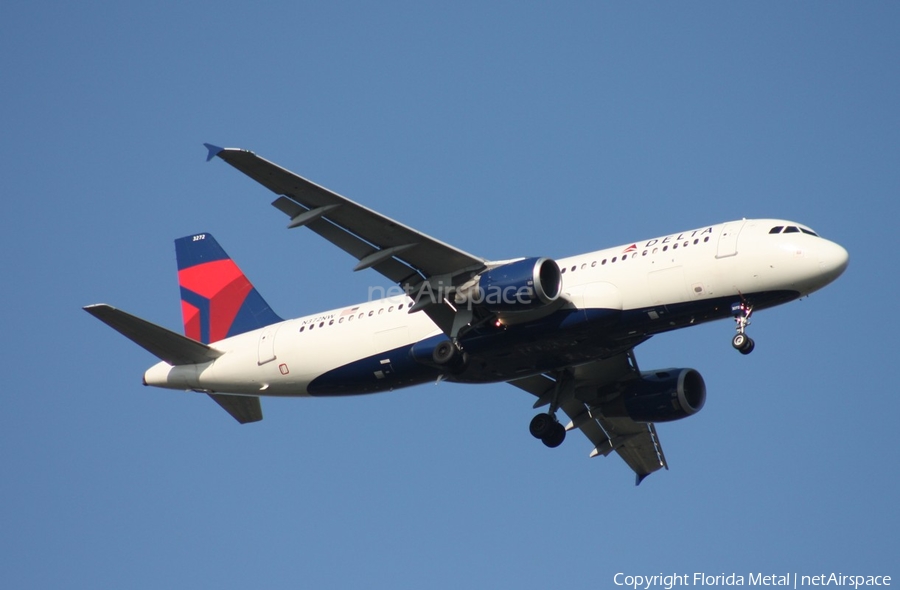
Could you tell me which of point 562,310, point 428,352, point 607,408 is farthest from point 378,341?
point 607,408

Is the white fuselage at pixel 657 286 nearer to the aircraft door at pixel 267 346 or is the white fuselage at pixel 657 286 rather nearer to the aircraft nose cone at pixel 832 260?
the aircraft nose cone at pixel 832 260

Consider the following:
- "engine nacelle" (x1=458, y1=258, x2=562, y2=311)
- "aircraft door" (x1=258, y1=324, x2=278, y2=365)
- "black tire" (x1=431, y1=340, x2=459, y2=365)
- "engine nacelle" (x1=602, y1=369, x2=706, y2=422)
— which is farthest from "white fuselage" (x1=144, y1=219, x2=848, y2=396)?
"engine nacelle" (x1=602, y1=369, x2=706, y2=422)

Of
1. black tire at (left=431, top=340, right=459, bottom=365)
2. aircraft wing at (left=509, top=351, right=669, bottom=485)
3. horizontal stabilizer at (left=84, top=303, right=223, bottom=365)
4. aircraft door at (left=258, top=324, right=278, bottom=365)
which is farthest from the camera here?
aircraft wing at (left=509, top=351, right=669, bottom=485)

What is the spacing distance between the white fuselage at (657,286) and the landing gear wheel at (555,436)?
143 inches

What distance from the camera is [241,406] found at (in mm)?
42812

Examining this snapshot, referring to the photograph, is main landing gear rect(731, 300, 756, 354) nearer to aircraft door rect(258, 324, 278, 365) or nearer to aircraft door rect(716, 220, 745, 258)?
aircraft door rect(716, 220, 745, 258)

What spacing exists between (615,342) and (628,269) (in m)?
2.36

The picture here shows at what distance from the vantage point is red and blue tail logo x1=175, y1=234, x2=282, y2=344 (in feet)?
143

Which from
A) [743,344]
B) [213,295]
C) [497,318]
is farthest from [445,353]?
[213,295]

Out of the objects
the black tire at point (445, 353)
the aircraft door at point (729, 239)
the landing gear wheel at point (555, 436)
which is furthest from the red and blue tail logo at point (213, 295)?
the aircraft door at point (729, 239)

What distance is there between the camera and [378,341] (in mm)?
39031

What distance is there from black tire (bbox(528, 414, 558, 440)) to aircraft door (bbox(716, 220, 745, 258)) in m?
9.28

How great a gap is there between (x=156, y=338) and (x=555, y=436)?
1311 centimetres

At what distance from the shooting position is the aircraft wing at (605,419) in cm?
4247
